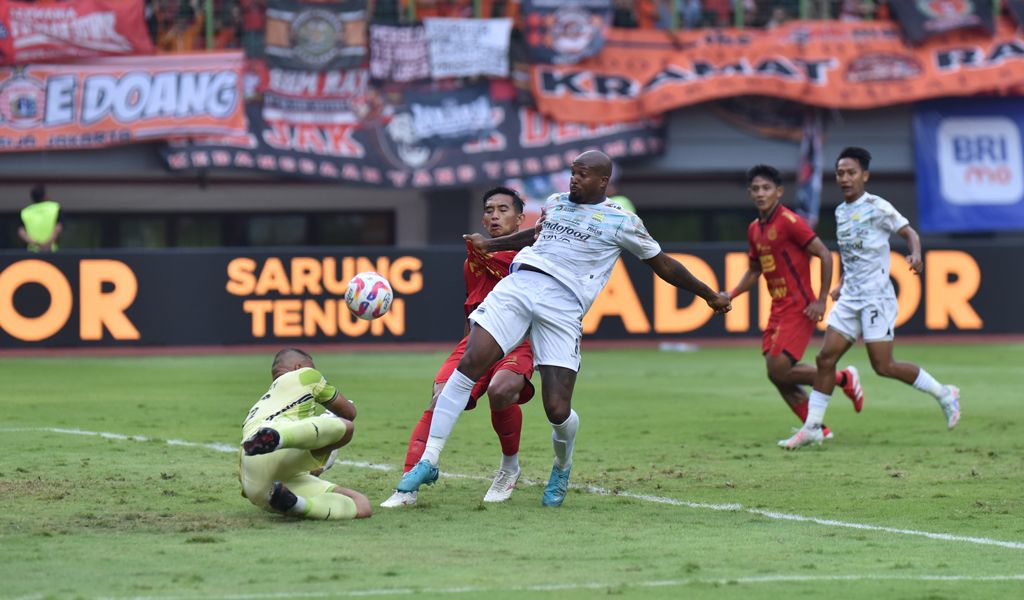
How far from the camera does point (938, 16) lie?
104 ft

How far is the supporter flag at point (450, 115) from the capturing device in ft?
97.9

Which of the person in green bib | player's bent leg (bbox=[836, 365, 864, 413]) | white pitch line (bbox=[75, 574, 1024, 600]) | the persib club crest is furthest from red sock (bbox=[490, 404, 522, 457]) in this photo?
the persib club crest

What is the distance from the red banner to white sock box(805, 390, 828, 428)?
18.9 metres

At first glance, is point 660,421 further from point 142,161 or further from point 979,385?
point 142,161

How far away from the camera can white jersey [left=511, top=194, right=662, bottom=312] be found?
30.2 ft

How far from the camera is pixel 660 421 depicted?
14.6 m

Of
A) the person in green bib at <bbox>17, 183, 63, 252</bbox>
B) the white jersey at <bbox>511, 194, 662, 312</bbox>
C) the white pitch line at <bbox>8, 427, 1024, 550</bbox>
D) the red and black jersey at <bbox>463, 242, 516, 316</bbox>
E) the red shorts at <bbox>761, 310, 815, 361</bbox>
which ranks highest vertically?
the white jersey at <bbox>511, 194, 662, 312</bbox>

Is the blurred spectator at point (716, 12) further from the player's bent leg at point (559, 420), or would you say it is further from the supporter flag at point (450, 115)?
the player's bent leg at point (559, 420)

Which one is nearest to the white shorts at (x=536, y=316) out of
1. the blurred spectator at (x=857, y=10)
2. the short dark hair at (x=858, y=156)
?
the short dark hair at (x=858, y=156)

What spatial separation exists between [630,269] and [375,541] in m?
15.9

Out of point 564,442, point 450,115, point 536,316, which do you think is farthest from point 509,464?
point 450,115

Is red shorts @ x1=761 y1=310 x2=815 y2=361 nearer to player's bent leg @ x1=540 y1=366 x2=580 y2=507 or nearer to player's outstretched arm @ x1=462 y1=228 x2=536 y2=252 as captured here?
player's bent leg @ x1=540 y1=366 x2=580 y2=507

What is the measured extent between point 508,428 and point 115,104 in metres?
20.9

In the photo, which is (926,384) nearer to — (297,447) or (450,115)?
(297,447)
